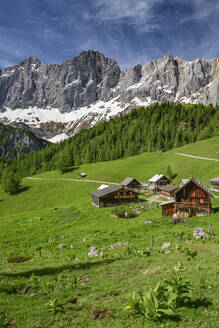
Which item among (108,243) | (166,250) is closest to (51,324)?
(166,250)

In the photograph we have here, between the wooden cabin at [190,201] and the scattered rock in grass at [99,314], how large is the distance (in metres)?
35.0

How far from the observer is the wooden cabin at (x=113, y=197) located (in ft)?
200

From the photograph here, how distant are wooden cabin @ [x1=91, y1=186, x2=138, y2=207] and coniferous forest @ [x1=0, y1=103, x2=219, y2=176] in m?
60.3

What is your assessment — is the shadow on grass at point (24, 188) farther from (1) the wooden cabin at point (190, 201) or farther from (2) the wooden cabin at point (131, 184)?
(1) the wooden cabin at point (190, 201)

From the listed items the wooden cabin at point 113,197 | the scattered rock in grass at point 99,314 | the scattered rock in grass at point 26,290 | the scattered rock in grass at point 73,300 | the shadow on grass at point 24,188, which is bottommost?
the shadow on grass at point 24,188

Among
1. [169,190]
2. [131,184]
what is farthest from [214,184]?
[131,184]

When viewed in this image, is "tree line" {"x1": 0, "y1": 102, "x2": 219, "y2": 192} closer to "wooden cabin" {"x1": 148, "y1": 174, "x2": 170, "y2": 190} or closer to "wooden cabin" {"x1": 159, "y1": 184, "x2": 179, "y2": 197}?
"wooden cabin" {"x1": 148, "y1": 174, "x2": 170, "y2": 190}

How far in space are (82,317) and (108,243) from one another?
20482 millimetres

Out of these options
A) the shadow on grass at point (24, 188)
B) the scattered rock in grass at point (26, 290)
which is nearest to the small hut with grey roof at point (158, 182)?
the shadow on grass at point (24, 188)

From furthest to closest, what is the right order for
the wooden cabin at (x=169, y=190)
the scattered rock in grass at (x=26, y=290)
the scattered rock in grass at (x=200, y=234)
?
the wooden cabin at (x=169, y=190)
the scattered rock in grass at (x=200, y=234)
the scattered rock in grass at (x=26, y=290)

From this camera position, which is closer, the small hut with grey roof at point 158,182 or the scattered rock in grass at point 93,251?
the scattered rock in grass at point 93,251

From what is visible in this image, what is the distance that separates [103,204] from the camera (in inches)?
2416

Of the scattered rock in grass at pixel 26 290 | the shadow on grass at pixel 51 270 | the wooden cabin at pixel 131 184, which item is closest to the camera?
the scattered rock in grass at pixel 26 290

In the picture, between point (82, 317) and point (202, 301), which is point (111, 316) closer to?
point (82, 317)
